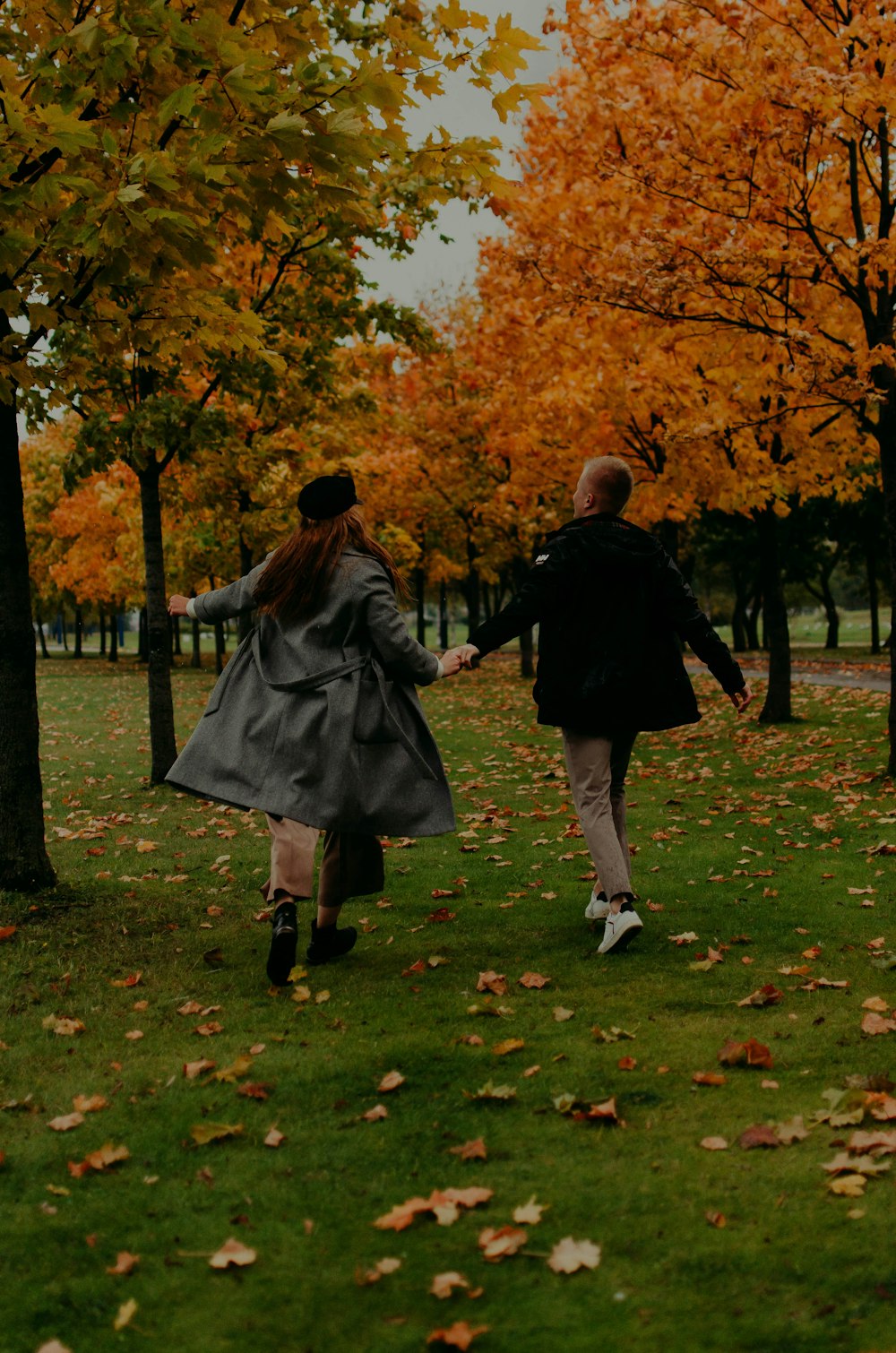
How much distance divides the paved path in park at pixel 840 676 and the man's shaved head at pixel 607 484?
15.5 m

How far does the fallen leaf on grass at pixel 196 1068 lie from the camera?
→ 4105 mm

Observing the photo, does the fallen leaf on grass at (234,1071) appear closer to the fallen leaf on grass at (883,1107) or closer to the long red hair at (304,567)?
the long red hair at (304,567)

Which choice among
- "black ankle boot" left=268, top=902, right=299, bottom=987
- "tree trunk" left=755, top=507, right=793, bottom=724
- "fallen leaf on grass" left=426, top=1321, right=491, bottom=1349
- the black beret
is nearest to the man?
the black beret

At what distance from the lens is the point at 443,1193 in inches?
123

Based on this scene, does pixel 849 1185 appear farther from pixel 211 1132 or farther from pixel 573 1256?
pixel 211 1132

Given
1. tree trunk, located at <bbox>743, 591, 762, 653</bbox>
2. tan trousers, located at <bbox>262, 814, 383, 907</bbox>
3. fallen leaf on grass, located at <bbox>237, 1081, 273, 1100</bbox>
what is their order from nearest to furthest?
fallen leaf on grass, located at <bbox>237, 1081, 273, 1100</bbox>, tan trousers, located at <bbox>262, 814, 383, 907</bbox>, tree trunk, located at <bbox>743, 591, 762, 653</bbox>

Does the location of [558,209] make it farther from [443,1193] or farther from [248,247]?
[443,1193]

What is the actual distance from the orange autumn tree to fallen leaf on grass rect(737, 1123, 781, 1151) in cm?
748

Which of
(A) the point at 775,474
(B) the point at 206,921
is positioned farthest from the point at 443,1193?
(A) the point at 775,474

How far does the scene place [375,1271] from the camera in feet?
9.20

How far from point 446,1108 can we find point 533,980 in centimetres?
130

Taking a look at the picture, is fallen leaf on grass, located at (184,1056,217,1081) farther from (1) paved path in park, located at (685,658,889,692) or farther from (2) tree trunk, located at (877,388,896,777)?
(1) paved path in park, located at (685,658,889,692)

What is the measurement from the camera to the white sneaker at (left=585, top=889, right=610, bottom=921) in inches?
229

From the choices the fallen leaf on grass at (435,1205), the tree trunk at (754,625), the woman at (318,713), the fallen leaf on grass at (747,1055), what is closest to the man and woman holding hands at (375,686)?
the woman at (318,713)
